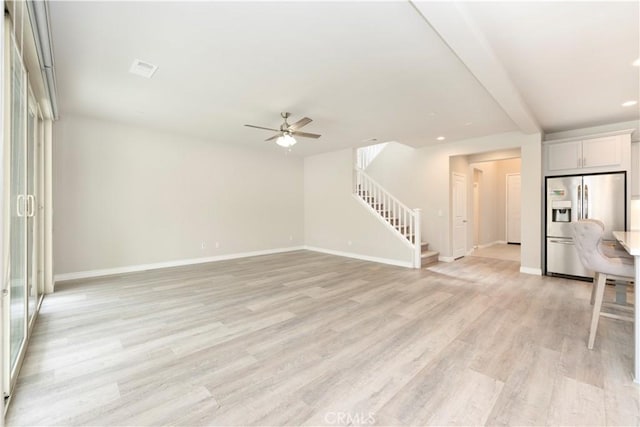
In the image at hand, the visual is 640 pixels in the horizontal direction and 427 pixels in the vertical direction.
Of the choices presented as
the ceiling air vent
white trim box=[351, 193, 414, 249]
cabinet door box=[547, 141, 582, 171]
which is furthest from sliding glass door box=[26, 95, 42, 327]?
cabinet door box=[547, 141, 582, 171]

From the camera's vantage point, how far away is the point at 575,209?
15.8ft

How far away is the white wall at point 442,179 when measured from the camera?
5207 millimetres

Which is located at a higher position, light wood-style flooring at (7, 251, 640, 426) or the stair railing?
the stair railing

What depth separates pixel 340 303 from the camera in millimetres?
3568

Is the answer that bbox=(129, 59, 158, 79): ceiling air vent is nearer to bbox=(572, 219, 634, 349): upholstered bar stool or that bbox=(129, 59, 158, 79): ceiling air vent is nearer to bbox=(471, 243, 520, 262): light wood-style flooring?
bbox=(572, 219, 634, 349): upholstered bar stool

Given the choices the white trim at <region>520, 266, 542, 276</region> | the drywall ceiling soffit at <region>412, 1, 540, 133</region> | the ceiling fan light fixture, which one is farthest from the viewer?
the white trim at <region>520, 266, 542, 276</region>

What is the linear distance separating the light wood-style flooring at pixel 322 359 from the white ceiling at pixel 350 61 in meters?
2.67

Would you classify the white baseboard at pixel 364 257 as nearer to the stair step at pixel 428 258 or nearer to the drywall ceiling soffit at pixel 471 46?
the stair step at pixel 428 258

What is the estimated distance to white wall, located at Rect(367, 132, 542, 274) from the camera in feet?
17.1

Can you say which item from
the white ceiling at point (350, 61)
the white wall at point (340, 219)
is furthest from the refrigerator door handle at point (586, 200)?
the white wall at point (340, 219)

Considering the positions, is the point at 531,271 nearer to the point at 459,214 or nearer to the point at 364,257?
the point at 459,214

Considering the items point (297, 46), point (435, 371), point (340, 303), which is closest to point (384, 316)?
point (340, 303)

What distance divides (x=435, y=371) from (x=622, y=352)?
1.75 m

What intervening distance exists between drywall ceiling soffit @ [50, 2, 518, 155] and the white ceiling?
0.01 metres
